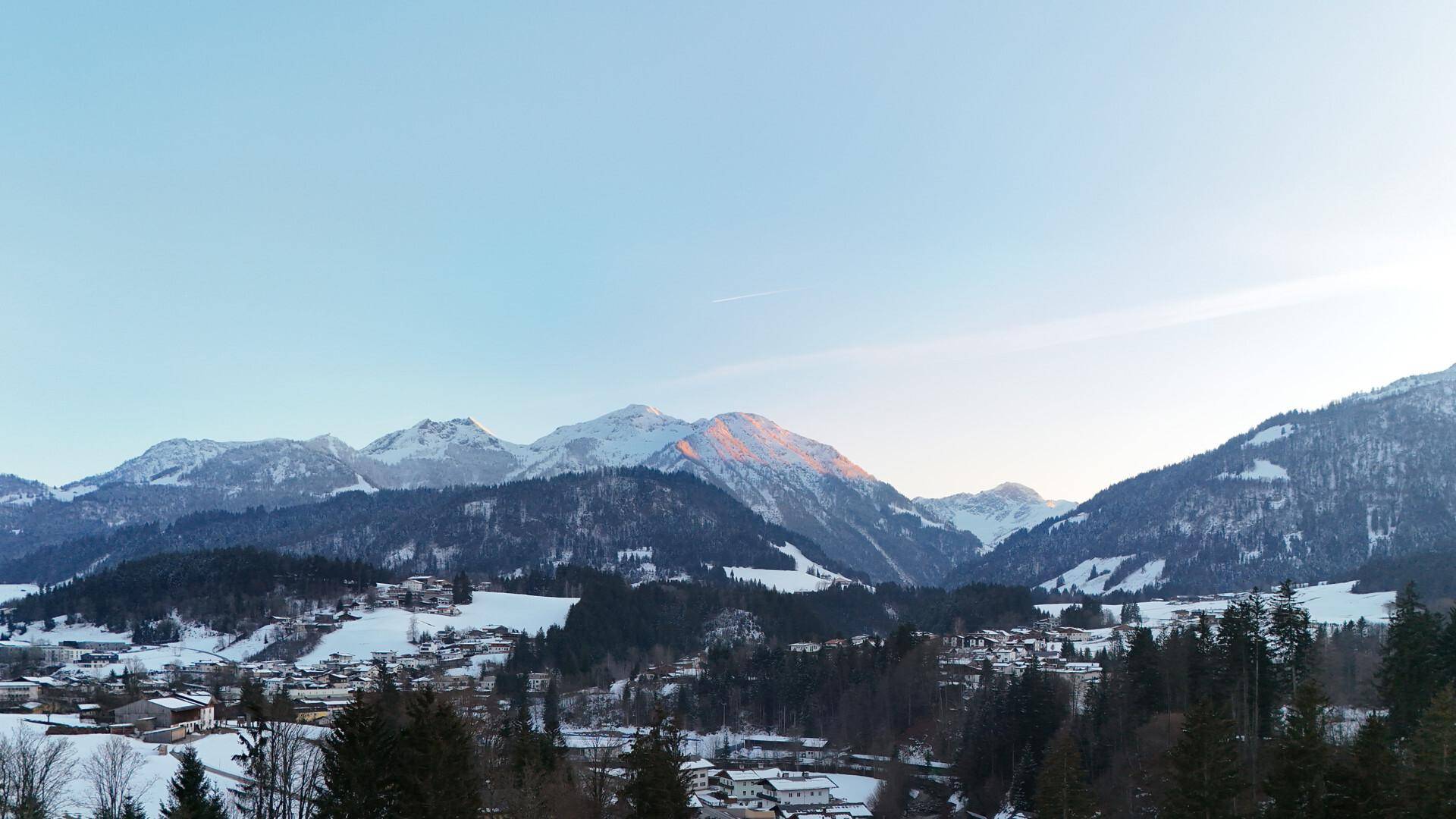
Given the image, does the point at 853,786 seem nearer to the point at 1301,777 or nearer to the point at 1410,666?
the point at 1410,666

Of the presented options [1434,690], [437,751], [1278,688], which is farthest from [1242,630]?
[437,751]

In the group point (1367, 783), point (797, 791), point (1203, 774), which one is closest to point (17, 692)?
point (797, 791)

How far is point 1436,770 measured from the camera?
29422mm

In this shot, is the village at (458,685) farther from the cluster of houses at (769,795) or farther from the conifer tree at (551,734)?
the conifer tree at (551,734)

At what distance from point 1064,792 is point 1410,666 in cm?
1740

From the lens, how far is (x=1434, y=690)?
4403cm

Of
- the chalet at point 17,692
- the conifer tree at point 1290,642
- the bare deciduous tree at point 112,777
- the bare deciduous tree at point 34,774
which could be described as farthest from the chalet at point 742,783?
the chalet at point 17,692

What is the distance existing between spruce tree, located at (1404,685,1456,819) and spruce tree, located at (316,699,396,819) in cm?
3039

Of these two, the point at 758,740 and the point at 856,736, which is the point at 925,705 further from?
the point at 758,740

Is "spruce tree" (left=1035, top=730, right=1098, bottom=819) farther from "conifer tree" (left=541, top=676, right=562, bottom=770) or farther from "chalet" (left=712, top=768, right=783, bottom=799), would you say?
"chalet" (left=712, top=768, right=783, bottom=799)

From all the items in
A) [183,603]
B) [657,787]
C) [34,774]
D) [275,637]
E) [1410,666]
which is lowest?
[275,637]

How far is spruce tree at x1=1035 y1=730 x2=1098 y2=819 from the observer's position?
4725 cm

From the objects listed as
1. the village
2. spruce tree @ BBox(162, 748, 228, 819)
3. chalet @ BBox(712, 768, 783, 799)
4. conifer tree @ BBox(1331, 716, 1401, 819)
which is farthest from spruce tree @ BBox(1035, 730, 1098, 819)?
chalet @ BBox(712, 768, 783, 799)

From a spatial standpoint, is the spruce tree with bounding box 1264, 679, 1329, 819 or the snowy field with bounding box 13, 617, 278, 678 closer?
the spruce tree with bounding box 1264, 679, 1329, 819
